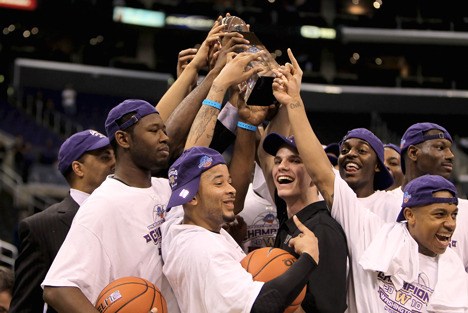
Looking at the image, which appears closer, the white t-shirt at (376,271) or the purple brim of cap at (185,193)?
the purple brim of cap at (185,193)

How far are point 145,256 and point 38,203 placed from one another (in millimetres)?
15415

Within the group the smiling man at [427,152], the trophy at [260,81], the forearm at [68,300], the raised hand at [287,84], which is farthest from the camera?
the smiling man at [427,152]

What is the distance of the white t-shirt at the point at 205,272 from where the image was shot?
439cm

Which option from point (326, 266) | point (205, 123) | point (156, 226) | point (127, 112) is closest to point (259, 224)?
point (205, 123)

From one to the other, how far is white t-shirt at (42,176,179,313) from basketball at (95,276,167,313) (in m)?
0.19

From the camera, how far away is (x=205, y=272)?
4.50 meters

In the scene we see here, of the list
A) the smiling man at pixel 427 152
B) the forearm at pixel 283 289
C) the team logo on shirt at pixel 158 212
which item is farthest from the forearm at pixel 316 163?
the smiling man at pixel 427 152

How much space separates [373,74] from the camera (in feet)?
107

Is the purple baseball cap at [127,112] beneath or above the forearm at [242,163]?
above

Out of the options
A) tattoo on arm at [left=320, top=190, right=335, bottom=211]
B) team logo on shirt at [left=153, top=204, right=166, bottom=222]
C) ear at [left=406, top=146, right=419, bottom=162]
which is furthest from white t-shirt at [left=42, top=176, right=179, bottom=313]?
ear at [left=406, top=146, right=419, bottom=162]

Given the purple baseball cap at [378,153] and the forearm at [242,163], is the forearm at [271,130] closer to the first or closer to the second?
the forearm at [242,163]

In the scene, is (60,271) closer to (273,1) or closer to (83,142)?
(83,142)

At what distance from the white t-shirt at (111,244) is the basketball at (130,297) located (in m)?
0.19

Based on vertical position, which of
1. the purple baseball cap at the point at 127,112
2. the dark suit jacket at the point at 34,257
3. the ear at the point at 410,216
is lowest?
the dark suit jacket at the point at 34,257
